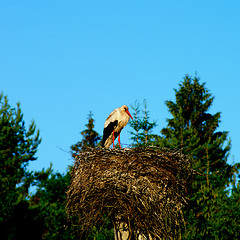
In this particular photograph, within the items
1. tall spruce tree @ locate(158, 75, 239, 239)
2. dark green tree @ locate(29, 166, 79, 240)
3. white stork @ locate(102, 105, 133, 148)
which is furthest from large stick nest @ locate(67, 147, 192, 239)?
dark green tree @ locate(29, 166, 79, 240)

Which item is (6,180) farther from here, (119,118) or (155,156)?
(155,156)

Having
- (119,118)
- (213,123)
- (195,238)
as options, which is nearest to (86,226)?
(119,118)

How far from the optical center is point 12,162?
2811 centimetres

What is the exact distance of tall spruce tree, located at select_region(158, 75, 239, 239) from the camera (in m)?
21.3

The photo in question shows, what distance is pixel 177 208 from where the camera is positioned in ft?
29.3

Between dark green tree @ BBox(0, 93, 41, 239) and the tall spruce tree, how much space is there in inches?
375

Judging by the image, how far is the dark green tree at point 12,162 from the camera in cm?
2656

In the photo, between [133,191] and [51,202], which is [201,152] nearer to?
[51,202]

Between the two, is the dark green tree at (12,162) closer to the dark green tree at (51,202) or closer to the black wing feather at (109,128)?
the dark green tree at (51,202)

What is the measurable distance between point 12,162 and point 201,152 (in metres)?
12.1

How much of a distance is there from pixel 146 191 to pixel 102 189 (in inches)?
35.4

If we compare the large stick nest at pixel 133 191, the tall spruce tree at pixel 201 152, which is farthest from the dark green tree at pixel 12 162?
the large stick nest at pixel 133 191

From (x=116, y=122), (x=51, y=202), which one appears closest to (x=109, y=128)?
(x=116, y=122)

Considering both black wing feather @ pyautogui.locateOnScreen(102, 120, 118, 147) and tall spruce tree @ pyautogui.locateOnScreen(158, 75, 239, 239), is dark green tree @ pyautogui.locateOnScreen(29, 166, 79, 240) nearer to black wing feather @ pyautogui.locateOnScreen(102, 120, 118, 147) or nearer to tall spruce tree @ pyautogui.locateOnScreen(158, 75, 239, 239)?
tall spruce tree @ pyautogui.locateOnScreen(158, 75, 239, 239)
